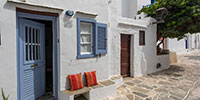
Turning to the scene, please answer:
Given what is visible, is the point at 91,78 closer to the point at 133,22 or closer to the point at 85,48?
the point at 85,48

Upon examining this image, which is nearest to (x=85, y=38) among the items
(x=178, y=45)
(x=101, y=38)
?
(x=101, y=38)

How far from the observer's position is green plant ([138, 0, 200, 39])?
21.1 feet

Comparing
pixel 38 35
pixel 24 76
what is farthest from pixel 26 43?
pixel 24 76

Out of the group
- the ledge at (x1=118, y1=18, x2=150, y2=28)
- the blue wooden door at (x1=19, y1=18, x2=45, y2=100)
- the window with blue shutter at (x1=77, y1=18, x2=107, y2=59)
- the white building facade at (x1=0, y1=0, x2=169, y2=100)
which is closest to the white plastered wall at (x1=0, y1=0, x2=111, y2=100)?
the white building facade at (x1=0, y1=0, x2=169, y2=100)

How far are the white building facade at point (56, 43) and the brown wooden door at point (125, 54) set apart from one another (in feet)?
2.11

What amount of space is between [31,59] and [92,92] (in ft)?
7.88

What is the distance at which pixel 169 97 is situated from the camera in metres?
4.14

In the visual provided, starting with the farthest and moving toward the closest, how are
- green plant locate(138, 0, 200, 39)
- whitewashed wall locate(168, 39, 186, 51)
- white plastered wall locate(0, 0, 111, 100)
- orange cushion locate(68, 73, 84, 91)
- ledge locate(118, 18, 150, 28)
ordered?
whitewashed wall locate(168, 39, 186, 51), green plant locate(138, 0, 200, 39), ledge locate(118, 18, 150, 28), orange cushion locate(68, 73, 84, 91), white plastered wall locate(0, 0, 111, 100)

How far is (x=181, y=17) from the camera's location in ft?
22.2

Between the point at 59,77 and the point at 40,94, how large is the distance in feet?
3.63

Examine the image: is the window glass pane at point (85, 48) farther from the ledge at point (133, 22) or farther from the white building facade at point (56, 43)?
the ledge at point (133, 22)

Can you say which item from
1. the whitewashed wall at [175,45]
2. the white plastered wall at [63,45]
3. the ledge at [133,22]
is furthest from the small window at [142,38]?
the whitewashed wall at [175,45]

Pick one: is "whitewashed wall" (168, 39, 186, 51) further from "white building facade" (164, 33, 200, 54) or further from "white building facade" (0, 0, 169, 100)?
"white building facade" (0, 0, 169, 100)

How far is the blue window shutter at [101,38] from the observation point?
4.43m
